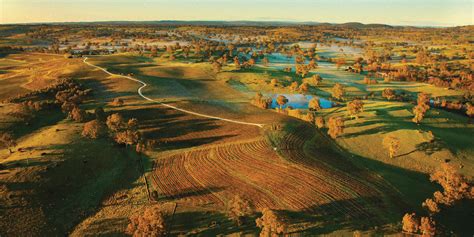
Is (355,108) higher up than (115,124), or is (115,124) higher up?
(355,108)

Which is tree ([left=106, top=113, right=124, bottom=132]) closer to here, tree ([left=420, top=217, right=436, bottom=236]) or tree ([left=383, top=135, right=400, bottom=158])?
tree ([left=383, top=135, right=400, bottom=158])

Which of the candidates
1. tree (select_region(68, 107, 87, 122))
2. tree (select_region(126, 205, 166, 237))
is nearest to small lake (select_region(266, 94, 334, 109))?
tree (select_region(68, 107, 87, 122))

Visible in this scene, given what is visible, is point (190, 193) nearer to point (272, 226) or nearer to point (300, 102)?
point (272, 226)

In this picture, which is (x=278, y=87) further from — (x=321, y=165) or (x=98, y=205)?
(x=98, y=205)

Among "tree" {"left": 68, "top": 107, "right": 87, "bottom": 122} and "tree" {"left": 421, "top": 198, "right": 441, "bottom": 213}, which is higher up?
"tree" {"left": 68, "top": 107, "right": 87, "bottom": 122}

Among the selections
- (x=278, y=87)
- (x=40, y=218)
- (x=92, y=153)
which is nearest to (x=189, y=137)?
(x=92, y=153)

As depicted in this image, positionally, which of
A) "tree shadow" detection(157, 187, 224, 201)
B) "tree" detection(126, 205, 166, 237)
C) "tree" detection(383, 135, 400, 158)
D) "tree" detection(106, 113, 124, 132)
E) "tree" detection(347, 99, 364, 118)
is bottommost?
"tree shadow" detection(157, 187, 224, 201)

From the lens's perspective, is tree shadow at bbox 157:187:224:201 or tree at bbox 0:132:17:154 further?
tree at bbox 0:132:17:154

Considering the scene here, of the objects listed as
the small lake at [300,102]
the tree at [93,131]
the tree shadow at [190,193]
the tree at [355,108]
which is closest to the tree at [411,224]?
the tree shadow at [190,193]

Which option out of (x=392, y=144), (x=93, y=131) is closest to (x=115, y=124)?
(x=93, y=131)
